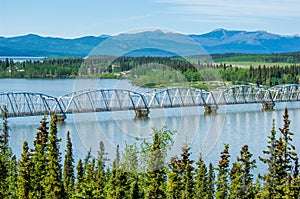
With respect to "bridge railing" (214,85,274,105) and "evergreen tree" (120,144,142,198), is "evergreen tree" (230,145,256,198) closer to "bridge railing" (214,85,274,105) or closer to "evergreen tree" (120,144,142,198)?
"evergreen tree" (120,144,142,198)

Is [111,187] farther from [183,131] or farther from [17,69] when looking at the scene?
[17,69]

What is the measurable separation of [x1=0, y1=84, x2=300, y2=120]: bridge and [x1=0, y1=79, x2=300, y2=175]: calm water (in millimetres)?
886

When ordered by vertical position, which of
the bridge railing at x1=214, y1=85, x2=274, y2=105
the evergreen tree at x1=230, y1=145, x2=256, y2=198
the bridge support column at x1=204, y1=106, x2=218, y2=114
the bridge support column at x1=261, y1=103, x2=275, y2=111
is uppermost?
the evergreen tree at x1=230, y1=145, x2=256, y2=198

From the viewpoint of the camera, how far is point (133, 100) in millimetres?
72875

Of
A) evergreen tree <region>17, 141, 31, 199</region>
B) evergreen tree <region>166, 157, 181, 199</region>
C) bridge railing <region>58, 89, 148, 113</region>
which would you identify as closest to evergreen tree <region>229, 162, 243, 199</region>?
evergreen tree <region>166, 157, 181, 199</region>

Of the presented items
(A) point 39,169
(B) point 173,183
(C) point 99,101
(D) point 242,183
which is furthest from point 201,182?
(C) point 99,101

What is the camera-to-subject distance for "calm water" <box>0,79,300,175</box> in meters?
27.9

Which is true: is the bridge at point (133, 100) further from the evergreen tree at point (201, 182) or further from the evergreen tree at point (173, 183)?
the evergreen tree at point (173, 183)

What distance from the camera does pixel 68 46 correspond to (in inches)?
7397

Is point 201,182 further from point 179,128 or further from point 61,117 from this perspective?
point 61,117

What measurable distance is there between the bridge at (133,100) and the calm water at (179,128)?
0.89m

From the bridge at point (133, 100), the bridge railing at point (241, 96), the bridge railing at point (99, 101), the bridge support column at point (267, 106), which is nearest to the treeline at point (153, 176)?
the bridge at point (133, 100)

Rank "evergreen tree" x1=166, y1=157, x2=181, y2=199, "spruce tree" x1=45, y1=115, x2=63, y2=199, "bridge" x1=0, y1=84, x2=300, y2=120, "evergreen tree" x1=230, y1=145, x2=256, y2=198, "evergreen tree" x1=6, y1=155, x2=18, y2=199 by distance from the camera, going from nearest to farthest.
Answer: "evergreen tree" x1=166, y1=157, x2=181, y2=199 → "evergreen tree" x1=230, y1=145, x2=256, y2=198 → "spruce tree" x1=45, y1=115, x2=63, y2=199 → "evergreen tree" x1=6, y1=155, x2=18, y2=199 → "bridge" x1=0, y1=84, x2=300, y2=120

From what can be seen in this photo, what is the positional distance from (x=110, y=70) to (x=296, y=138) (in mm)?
17930
